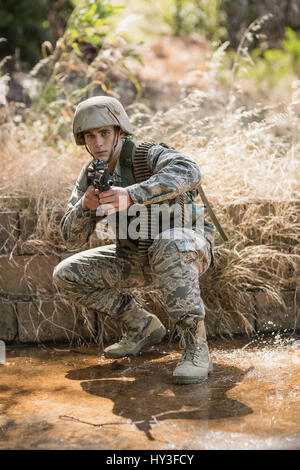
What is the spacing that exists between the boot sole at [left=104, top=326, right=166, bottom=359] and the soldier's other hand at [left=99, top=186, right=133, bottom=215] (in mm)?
891

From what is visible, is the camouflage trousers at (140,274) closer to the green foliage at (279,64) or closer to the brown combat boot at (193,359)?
the brown combat boot at (193,359)

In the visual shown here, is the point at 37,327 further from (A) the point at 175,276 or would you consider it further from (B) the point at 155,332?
(A) the point at 175,276

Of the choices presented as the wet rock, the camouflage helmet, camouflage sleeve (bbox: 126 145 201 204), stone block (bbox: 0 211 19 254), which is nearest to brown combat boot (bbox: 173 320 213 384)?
the wet rock

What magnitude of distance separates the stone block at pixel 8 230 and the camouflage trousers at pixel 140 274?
711 mm

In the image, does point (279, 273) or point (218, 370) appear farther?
point (279, 273)

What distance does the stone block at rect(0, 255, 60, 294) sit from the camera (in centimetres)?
354

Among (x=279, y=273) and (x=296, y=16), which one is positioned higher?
(x=296, y=16)

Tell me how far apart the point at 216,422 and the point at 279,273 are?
162 cm

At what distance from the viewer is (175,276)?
103 inches

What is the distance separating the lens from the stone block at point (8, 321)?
351cm

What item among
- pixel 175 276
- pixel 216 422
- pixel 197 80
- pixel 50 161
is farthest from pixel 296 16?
pixel 216 422

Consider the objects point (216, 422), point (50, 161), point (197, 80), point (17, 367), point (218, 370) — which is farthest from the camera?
point (197, 80)

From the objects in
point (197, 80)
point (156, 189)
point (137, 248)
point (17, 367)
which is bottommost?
point (17, 367)

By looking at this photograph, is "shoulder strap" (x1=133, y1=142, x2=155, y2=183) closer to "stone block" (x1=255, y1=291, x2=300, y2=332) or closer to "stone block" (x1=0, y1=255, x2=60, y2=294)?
"stone block" (x1=0, y1=255, x2=60, y2=294)
